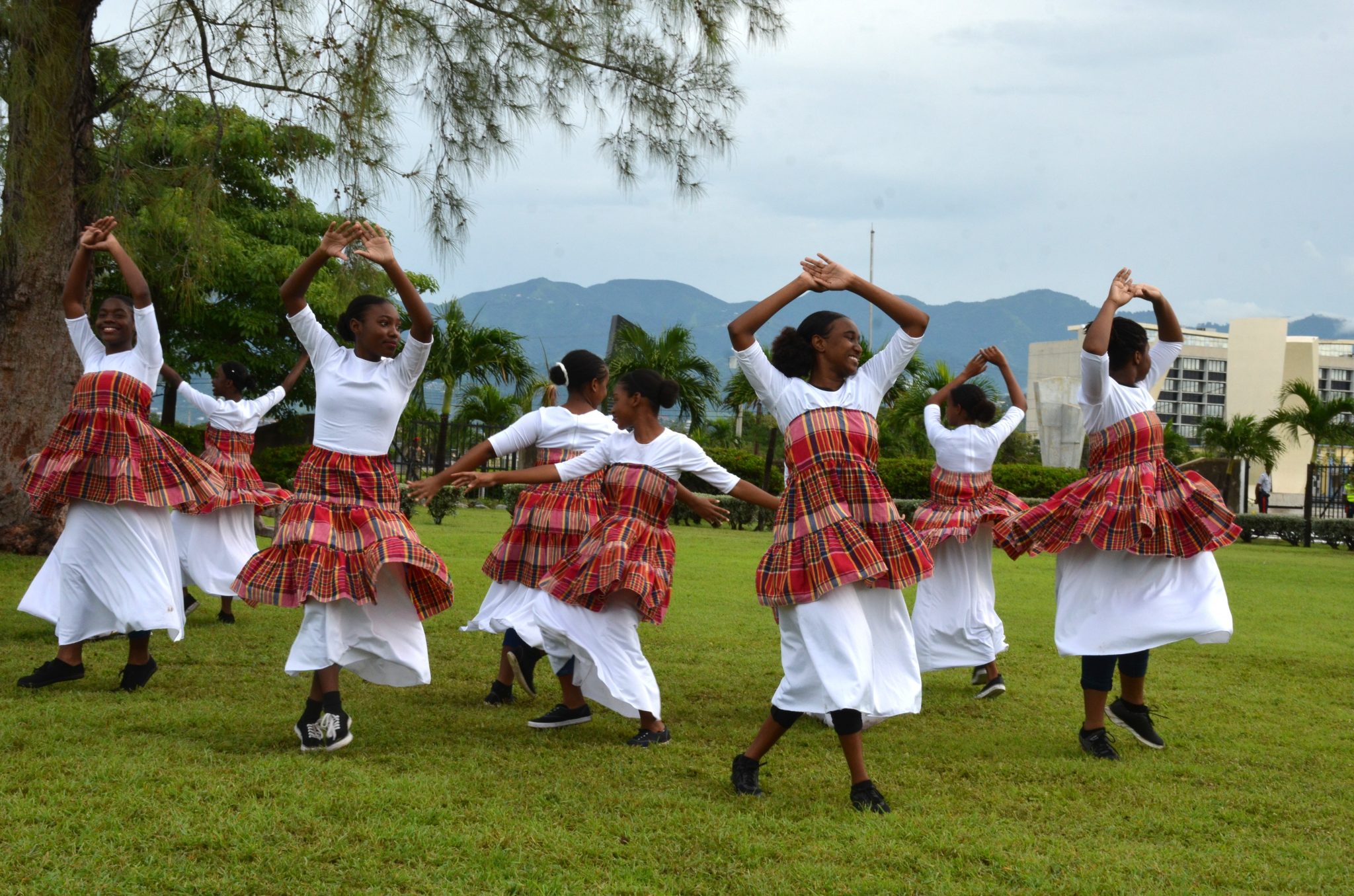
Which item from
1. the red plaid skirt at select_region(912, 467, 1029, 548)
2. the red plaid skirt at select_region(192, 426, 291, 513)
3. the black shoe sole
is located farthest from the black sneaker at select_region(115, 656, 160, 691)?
the black shoe sole

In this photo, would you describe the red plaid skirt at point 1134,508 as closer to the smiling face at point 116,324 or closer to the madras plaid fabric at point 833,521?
the madras plaid fabric at point 833,521

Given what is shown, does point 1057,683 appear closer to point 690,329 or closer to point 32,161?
point 32,161

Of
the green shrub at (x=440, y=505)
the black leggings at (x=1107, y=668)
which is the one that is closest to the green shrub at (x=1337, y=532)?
the green shrub at (x=440, y=505)

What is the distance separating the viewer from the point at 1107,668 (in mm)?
5500

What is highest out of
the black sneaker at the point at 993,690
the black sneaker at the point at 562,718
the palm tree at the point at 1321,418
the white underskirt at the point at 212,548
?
the palm tree at the point at 1321,418

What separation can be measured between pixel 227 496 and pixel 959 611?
481 centimetres

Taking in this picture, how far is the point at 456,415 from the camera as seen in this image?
97.4ft

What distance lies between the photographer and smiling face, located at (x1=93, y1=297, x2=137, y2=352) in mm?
6352

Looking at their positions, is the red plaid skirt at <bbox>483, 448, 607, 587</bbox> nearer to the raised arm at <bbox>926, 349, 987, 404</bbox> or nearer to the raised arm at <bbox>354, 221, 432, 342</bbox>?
the raised arm at <bbox>354, 221, 432, 342</bbox>

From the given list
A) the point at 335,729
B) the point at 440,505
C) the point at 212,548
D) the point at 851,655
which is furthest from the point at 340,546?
the point at 440,505

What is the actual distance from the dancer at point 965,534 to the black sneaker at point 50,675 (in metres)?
4.56

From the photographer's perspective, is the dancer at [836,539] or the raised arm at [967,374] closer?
the dancer at [836,539]

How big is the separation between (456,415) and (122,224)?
20344 millimetres

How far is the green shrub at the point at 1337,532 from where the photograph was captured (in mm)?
23219
